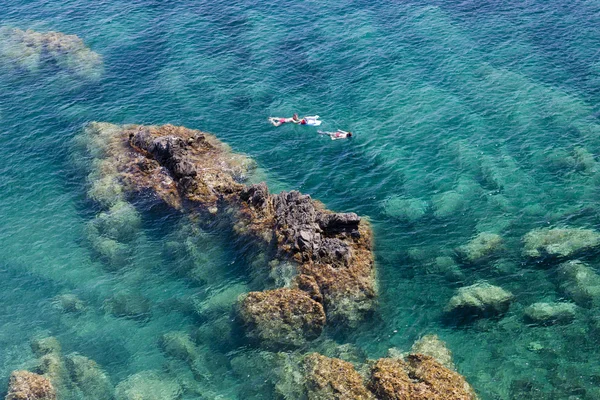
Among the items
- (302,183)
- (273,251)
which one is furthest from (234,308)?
(302,183)

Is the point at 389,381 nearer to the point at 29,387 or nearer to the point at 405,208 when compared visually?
the point at 405,208

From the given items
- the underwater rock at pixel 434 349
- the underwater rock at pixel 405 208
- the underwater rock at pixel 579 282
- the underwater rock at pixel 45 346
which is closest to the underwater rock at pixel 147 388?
the underwater rock at pixel 45 346

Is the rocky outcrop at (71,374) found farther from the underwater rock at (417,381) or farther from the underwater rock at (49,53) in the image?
the underwater rock at (49,53)

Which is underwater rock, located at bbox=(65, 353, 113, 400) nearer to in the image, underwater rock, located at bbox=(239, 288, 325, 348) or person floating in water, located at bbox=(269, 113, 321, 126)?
underwater rock, located at bbox=(239, 288, 325, 348)

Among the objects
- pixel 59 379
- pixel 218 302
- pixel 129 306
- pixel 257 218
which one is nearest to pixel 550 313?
pixel 257 218

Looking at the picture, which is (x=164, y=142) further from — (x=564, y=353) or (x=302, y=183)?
(x=564, y=353)
